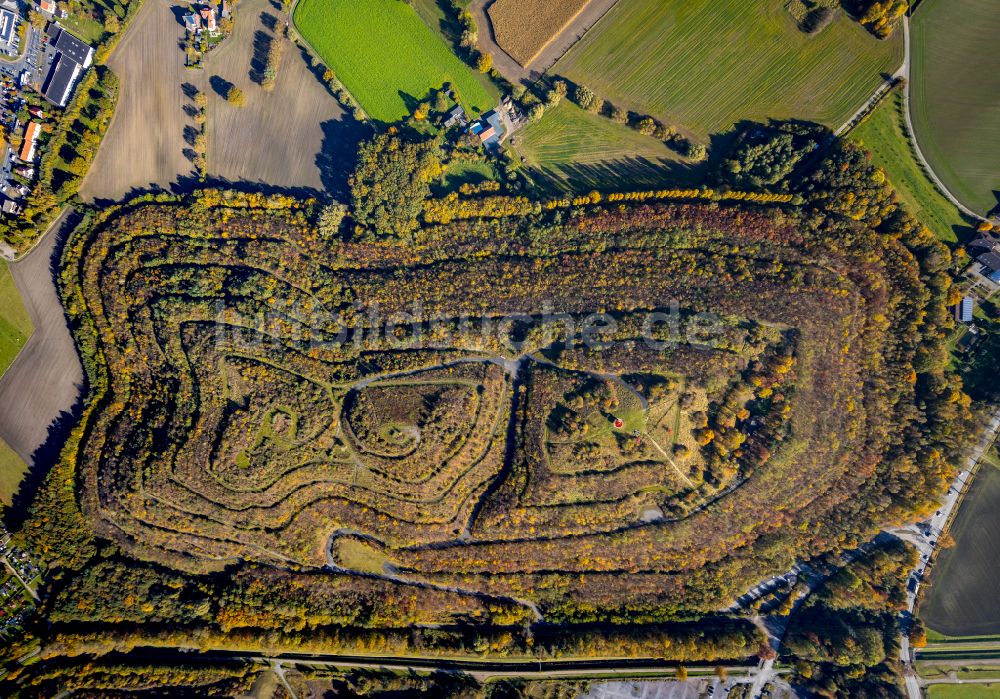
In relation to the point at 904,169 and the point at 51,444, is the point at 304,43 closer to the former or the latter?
the point at 51,444

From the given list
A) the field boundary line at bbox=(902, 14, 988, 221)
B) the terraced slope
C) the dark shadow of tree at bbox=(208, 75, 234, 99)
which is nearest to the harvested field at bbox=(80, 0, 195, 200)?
the dark shadow of tree at bbox=(208, 75, 234, 99)

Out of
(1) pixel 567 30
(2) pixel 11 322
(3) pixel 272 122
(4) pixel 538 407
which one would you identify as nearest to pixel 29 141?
(2) pixel 11 322

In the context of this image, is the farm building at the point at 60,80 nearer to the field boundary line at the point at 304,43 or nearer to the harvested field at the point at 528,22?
the field boundary line at the point at 304,43

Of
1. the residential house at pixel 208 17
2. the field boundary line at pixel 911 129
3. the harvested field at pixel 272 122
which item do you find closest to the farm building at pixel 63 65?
the residential house at pixel 208 17

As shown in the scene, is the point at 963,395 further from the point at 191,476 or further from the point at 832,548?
the point at 191,476

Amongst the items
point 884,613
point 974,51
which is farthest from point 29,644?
point 974,51

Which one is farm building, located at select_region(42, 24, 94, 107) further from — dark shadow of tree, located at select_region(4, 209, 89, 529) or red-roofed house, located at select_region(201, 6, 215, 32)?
dark shadow of tree, located at select_region(4, 209, 89, 529)

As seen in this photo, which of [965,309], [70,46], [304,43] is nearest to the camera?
[965,309]
